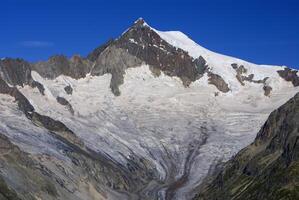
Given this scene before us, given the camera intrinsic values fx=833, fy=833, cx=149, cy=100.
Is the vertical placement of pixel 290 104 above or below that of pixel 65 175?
above

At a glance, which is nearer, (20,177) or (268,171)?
(268,171)

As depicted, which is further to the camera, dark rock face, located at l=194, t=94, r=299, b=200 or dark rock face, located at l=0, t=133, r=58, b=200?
dark rock face, located at l=0, t=133, r=58, b=200

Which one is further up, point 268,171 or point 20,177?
point 20,177

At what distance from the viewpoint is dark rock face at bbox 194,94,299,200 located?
137125 millimetres

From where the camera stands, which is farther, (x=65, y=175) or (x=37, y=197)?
(x=65, y=175)

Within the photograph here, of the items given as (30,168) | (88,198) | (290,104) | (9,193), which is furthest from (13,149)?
(290,104)

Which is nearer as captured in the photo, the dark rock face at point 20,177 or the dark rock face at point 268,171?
the dark rock face at point 268,171

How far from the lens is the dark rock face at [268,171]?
137 metres

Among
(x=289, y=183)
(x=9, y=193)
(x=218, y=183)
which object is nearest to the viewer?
(x=289, y=183)

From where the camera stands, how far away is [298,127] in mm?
171750

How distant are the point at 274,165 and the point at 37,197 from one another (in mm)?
47224

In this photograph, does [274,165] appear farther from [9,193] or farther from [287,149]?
[9,193]

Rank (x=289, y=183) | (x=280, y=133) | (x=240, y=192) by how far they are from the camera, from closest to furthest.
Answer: (x=289, y=183) → (x=240, y=192) → (x=280, y=133)

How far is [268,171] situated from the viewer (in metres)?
156
